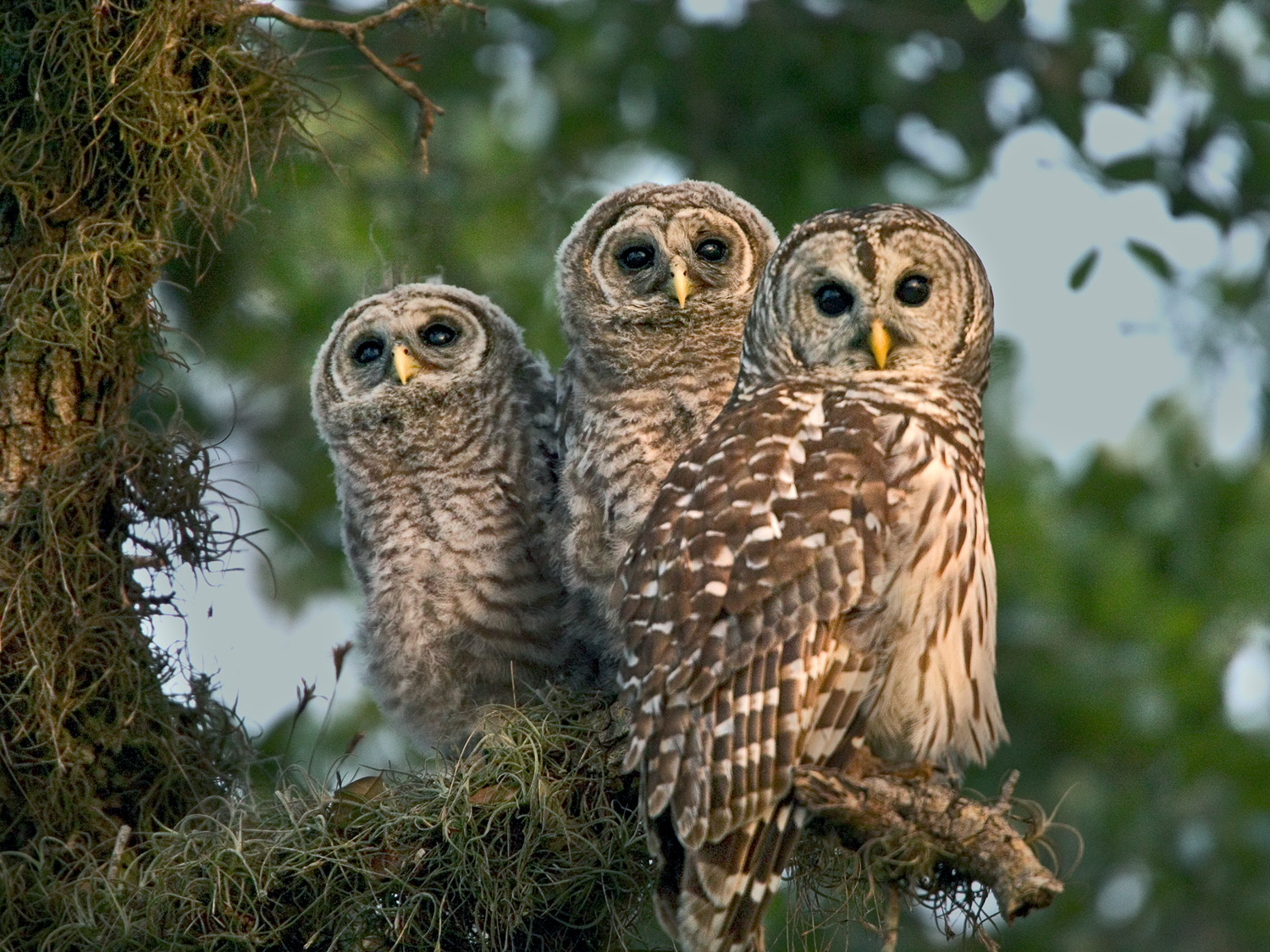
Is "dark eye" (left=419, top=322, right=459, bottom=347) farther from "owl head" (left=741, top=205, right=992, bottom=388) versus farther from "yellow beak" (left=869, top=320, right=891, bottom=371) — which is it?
"yellow beak" (left=869, top=320, right=891, bottom=371)

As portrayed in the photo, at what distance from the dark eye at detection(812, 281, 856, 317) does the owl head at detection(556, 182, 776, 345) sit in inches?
20.3

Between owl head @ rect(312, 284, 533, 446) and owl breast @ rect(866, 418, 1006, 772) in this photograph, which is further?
owl head @ rect(312, 284, 533, 446)

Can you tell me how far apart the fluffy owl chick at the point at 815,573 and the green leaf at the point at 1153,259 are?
181 cm

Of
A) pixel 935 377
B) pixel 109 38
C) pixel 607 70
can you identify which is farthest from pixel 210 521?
pixel 607 70

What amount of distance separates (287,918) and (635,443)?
127 centimetres

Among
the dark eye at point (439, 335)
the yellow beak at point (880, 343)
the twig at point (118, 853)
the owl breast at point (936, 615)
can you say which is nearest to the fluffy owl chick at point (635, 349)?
the dark eye at point (439, 335)

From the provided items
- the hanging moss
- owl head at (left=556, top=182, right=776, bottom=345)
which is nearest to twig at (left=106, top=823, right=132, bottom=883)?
the hanging moss

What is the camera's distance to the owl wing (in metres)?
2.62

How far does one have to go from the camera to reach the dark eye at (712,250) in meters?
3.81

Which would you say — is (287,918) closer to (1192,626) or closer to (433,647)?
(433,647)

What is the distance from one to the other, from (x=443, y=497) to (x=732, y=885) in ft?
4.78

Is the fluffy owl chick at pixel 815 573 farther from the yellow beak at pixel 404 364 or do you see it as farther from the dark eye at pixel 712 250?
the yellow beak at pixel 404 364

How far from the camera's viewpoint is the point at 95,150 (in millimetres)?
3320

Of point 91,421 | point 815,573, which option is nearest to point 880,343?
point 815,573
